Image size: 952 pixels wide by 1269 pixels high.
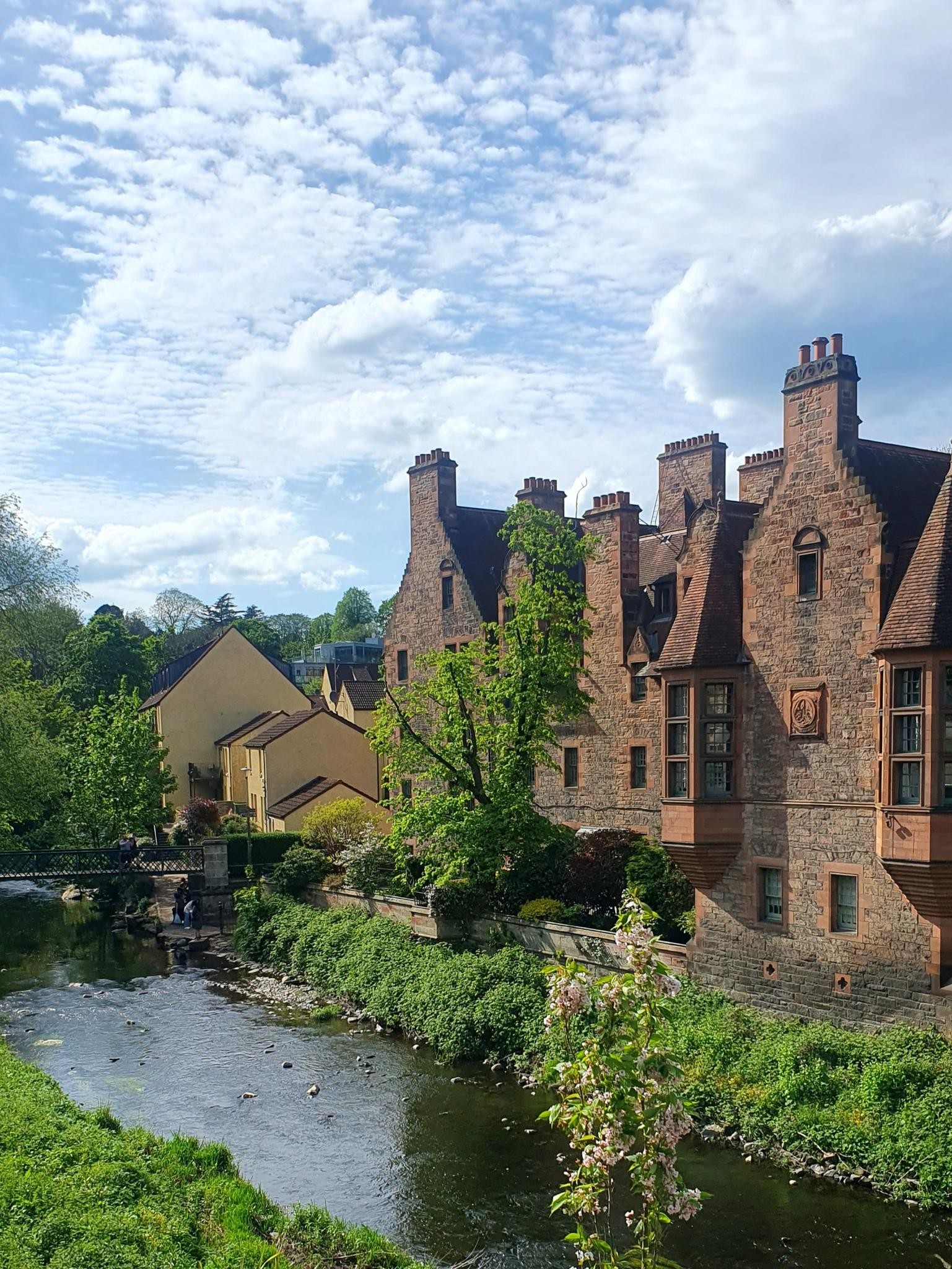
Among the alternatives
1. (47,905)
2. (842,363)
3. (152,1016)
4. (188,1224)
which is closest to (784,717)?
(842,363)

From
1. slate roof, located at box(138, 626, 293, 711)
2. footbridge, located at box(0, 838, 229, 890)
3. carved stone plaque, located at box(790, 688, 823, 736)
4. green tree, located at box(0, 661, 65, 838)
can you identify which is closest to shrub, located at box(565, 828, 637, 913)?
carved stone plaque, located at box(790, 688, 823, 736)

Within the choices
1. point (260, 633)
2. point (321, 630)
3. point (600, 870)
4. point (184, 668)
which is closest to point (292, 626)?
point (321, 630)

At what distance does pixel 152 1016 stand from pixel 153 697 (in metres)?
36.8

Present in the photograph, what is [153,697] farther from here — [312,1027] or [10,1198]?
[10,1198]

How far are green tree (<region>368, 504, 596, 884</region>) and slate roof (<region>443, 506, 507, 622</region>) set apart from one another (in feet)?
18.9

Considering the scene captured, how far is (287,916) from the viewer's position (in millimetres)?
37875

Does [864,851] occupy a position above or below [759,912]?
above

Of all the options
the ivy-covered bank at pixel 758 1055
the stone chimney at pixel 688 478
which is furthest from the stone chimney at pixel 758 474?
the ivy-covered bank at pixel 758 1055

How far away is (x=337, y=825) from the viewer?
41938 millimetres

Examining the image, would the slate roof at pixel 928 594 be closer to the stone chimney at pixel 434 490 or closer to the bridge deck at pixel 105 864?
the stone chimney at pixel 434 490

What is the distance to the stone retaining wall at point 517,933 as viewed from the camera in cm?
2636

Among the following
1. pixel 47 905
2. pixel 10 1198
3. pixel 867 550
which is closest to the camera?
pixel 10 1198

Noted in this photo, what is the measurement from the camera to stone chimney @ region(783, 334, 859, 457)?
22.8 meters

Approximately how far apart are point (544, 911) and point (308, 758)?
2363 centimetres
